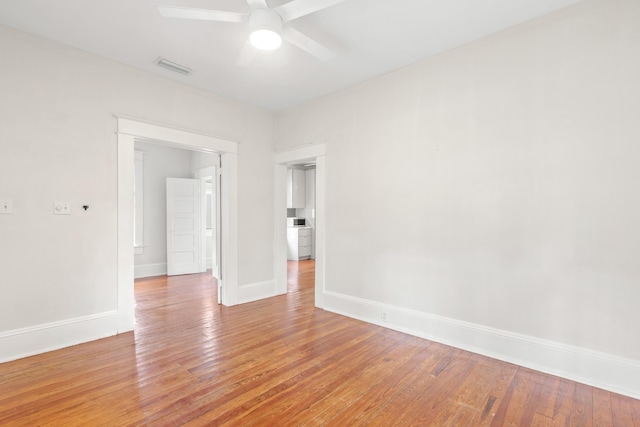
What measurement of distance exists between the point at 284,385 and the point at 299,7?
268 cm

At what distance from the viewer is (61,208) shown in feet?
9.53

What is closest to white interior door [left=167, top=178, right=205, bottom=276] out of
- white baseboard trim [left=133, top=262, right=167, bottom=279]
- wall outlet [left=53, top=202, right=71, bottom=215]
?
white baseboard trim [left=133, top=262, right=167, bottom=279]

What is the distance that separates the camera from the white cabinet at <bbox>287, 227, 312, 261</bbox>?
839 centimetres

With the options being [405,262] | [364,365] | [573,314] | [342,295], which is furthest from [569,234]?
[342,295]

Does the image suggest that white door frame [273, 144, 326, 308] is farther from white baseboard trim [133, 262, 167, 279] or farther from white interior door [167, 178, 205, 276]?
white baseboard trim [133, 262, 167, 279]

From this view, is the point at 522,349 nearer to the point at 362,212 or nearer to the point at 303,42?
the point at 362,212

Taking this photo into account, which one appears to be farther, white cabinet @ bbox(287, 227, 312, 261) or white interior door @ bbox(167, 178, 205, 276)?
white cabinet @ bbox(287, 227, 312, 261)

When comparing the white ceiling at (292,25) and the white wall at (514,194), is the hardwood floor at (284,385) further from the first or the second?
the white ceiling at (292,25)

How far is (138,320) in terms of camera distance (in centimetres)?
361

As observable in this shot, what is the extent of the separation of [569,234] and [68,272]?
448cm

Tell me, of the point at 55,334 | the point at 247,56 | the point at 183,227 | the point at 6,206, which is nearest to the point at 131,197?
the point at 6,206

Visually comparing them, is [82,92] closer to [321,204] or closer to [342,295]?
[321,204]

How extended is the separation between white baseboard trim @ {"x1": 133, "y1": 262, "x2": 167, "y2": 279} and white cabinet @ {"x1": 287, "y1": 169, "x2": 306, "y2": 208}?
363cm

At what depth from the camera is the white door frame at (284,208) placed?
413 centimetres
